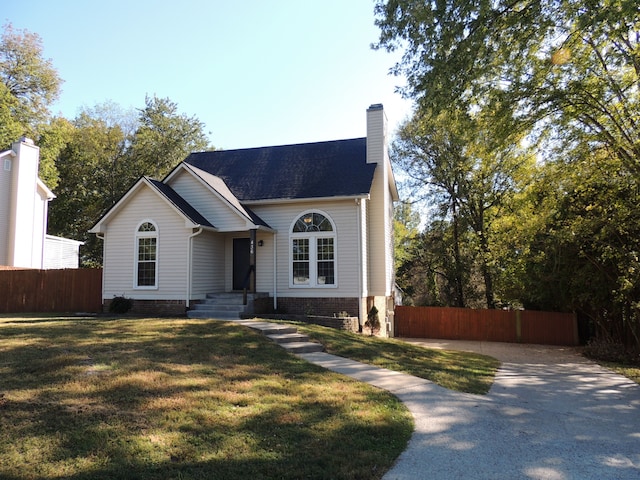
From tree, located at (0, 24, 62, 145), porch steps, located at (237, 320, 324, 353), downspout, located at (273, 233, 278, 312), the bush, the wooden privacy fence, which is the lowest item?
the wooden privacy fence

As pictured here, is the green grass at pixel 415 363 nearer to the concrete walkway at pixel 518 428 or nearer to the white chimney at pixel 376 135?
the concrete walkway at pixel 518 428

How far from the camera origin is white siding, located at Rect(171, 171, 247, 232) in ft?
50.5

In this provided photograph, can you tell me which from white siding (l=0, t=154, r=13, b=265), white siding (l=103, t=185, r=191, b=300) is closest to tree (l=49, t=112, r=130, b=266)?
white siding (l=0, t=154, r=13, b=265)

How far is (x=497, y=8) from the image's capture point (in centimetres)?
1002

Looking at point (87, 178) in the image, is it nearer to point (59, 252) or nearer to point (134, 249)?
point (59, 252)

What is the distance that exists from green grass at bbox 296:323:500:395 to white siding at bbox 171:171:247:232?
5304mm

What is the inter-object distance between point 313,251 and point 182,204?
15.9ft

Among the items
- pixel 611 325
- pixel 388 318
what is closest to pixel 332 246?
pixel 388 318

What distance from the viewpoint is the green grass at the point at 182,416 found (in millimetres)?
3881

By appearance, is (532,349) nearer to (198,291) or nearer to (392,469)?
(198,291)

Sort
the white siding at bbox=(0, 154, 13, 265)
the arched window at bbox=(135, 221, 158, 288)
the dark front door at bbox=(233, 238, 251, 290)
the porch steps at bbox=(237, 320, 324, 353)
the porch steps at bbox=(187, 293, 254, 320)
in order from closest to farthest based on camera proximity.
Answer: the porch steps at bbox=(237, 320, 324, 353), the porch steps at bbox=(187, 293, 254, 320), the arched window at bbox=(135, 221, 158, 288), the dark front door at bbox=(233, 238, 251, 290), the white siding at bbox=(0, 154, 13, 265)

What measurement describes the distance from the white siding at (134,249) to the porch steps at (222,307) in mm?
766

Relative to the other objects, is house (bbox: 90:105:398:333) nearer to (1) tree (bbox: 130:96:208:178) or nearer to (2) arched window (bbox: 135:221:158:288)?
(2) arched window (bbox: 135:221:158:288)

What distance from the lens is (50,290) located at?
1761 cm
